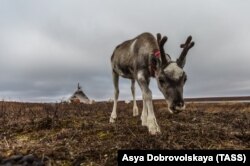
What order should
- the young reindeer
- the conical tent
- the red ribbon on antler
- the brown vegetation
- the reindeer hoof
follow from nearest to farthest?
1. the brown vegetation
2. the young reindeer
3. the reindeer hoof
4. the red ribbon on antler
5. the conical tent

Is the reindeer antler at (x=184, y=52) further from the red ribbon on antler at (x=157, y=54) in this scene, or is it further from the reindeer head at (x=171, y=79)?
the red ribbon on antler at (x=157, y=54)

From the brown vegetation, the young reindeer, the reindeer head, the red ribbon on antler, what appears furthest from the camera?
the red ribbon on antler

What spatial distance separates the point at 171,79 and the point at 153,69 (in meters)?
1.01

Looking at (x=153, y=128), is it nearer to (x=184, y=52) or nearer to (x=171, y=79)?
(x=171, y=79)

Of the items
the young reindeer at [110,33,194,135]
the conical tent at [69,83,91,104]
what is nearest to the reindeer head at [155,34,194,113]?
the young reindeer at [110,33,194,135]

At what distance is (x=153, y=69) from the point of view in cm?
1044

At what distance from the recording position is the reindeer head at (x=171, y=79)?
9406mm

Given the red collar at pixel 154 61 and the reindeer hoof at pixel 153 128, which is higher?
the red collar at pixel 154 61

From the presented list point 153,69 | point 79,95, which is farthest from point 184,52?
point 79,95

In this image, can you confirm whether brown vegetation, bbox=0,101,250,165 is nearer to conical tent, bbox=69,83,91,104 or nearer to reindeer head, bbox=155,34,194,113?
reindeer head, bbox=155,34,194,113

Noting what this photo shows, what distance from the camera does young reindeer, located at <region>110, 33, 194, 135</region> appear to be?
9516 millimetres

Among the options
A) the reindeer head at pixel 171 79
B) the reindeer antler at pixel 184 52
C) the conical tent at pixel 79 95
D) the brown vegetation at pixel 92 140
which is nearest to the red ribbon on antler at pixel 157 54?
the reindeer head at pixel 171 79

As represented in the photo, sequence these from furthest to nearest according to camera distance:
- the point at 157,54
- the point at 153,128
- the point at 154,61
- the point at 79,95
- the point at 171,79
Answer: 1. the point at 79,95
2. the point at 154,61
3. the point at 157,54
4. the point at 153,128
5. the point at 171,79

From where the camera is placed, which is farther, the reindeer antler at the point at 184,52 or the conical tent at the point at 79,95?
the conical tent at the point at 79,95
